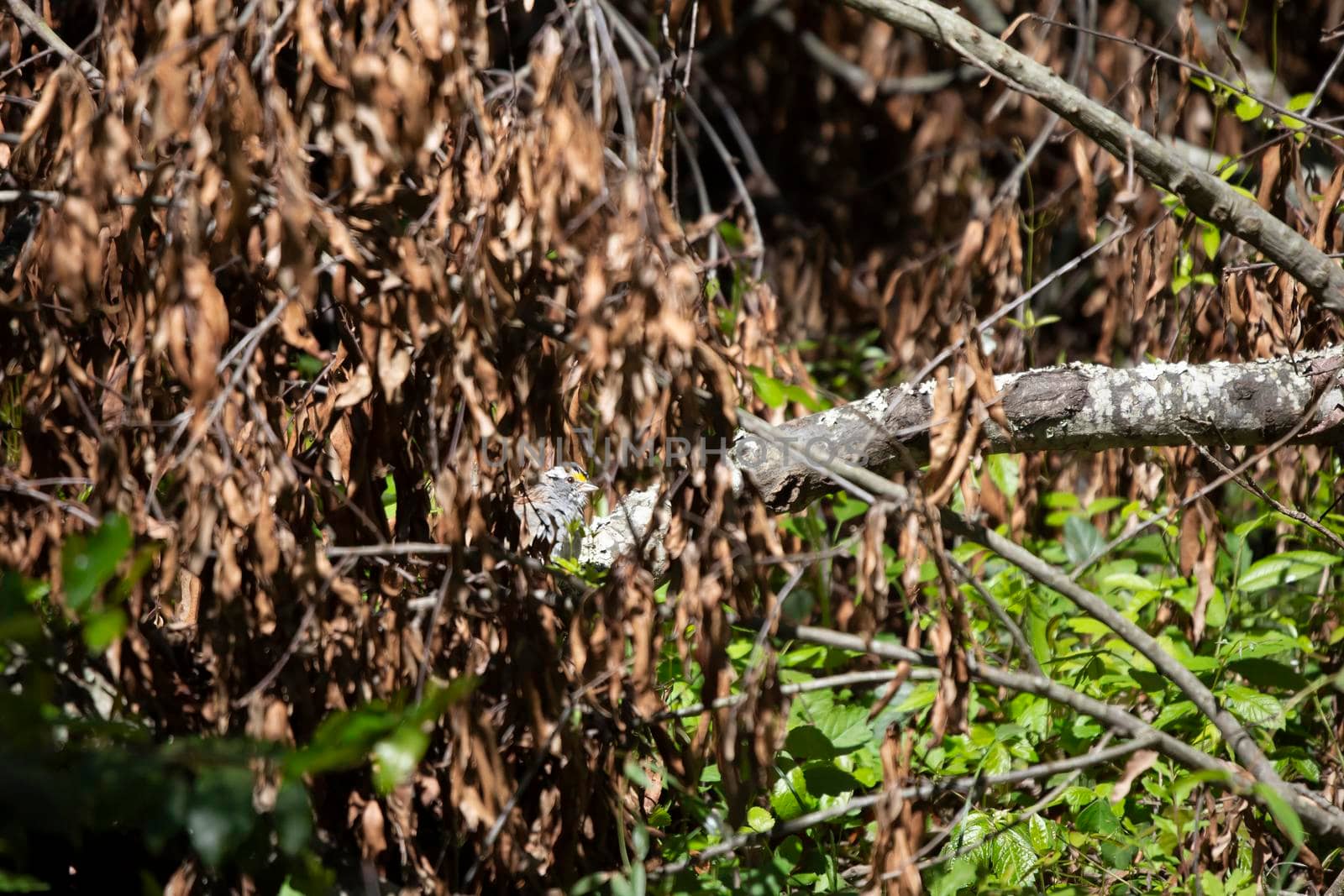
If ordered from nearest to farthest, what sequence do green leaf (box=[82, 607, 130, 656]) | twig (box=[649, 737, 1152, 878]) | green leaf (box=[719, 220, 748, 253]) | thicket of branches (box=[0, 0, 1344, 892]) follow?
green leaf (box=[82, 607, 130, 656]) → thicket of branches (box=[0, 0, 1344, 892]) → twig (box=[649, 737, 1152, 878]) → green leaf (box=[719, 220, 748, 253])

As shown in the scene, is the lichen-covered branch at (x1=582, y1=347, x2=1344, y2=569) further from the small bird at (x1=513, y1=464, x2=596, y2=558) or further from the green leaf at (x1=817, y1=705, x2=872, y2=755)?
the green leaf at (x1=817, y1=705, x2=872, y2=755)

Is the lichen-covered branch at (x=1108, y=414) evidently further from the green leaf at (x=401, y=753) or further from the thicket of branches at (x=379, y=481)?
the green leaf at (x=401, y=753)

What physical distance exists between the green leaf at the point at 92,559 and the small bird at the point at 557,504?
2.81 ft

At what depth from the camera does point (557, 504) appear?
8.14ft

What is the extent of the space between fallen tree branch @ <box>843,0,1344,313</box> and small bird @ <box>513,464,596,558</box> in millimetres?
1033

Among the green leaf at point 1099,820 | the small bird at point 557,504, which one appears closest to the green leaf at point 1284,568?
the green leaf at point 1099,820

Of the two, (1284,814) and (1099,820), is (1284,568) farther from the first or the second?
(1284,814)

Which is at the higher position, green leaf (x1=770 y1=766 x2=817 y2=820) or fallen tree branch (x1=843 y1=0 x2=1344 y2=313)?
fallen tree branch (x1=843 y1=0 x2=1344 y2=313)

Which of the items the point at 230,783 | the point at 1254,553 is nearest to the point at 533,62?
the point at 230,783

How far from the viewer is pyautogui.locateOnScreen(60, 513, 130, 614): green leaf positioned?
1150mm

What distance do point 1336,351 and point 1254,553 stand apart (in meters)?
1.46

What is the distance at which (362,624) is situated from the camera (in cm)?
154

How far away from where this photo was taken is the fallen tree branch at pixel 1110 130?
191 centimetres

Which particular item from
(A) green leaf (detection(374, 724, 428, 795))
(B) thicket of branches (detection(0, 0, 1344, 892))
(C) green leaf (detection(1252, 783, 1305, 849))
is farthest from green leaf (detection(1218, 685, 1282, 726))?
(A) green leaf (detection(374, 724, 428, 795))
